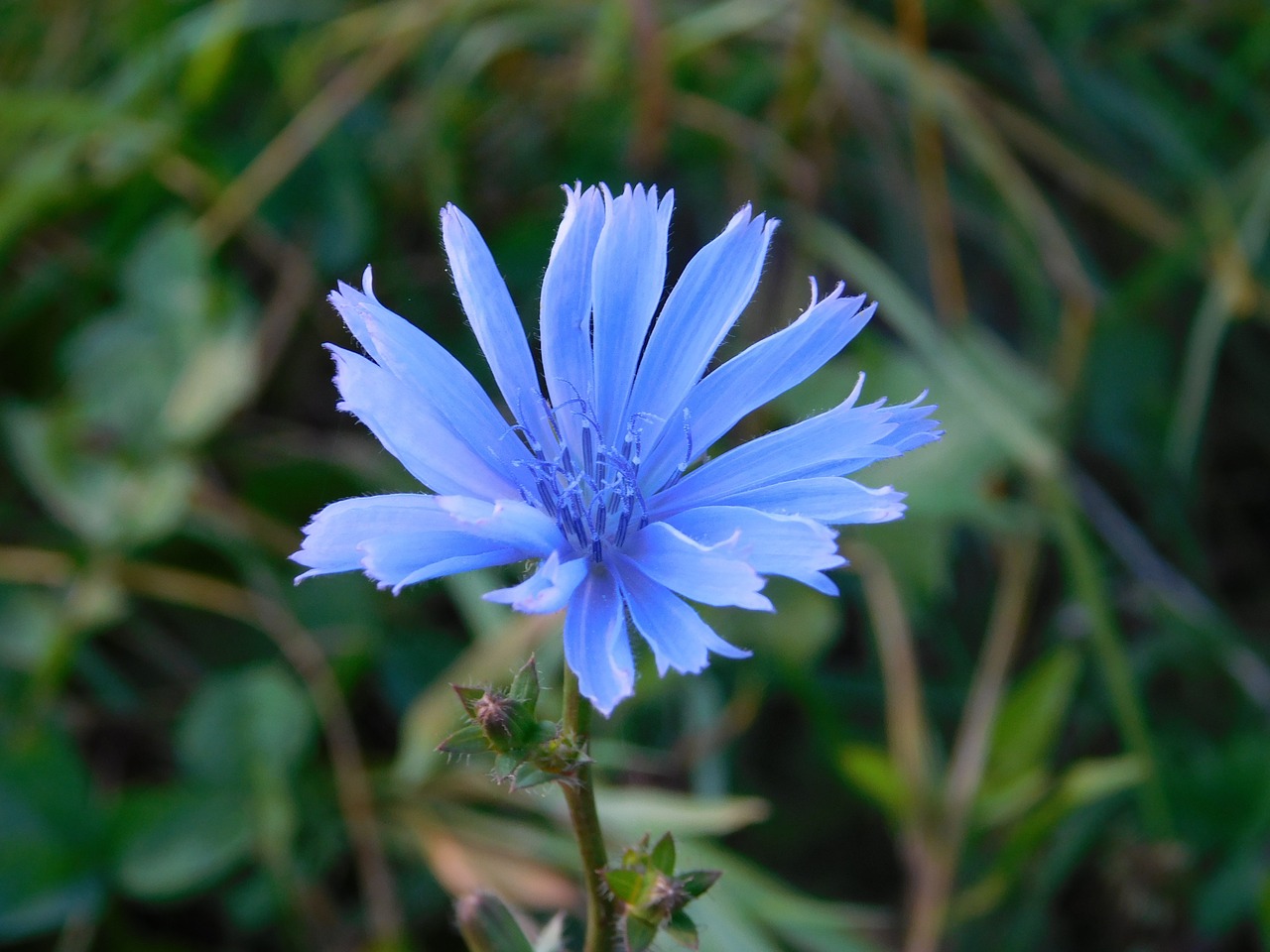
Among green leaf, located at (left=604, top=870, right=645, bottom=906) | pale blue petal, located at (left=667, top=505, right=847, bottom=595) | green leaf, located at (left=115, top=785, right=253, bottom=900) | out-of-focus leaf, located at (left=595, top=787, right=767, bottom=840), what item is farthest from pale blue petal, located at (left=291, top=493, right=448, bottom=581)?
green leaf, located at (left=115, top=785, right=253, bottom=900)

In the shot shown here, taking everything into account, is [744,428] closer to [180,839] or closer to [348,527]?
[180,839]

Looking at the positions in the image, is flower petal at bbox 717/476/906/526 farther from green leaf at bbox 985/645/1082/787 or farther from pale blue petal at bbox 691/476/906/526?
green leaf at bbox 985/645/1082/787

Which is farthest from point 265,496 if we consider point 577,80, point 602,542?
point 602,542

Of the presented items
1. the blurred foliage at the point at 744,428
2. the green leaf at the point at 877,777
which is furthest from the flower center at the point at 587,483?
the green leaf at the point at 877,777

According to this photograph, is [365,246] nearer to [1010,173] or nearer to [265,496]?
[265,496]

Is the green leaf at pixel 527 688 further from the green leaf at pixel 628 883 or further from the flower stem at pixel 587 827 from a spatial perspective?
the green leaf at pixel 628 883
